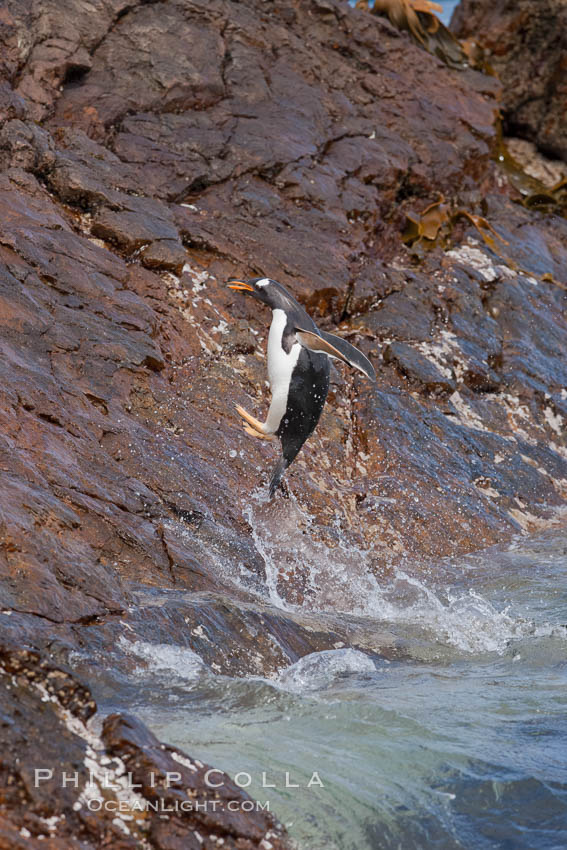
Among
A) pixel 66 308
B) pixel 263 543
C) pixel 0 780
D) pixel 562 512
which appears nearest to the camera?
pixel 0 780

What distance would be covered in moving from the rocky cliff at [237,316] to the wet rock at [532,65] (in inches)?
79.9

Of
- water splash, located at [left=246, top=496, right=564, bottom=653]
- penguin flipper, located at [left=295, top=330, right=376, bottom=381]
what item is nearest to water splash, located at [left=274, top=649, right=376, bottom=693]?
water splash, located at [left=246, top=496, right=564, bottom=653]

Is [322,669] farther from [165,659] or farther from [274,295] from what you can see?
[274,295]

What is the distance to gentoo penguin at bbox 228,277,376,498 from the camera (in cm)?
540

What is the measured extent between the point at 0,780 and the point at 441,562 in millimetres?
4112

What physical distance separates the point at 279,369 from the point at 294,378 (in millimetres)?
116

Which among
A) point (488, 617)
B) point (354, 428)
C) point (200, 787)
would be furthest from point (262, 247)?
point (200, 787)

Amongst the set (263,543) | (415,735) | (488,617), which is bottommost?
(263,543)

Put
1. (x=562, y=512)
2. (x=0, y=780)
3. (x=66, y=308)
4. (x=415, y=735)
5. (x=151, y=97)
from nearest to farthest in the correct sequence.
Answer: (x=0, y=780), (x=415, y=735), (x=66, y=308), (x=562, y=512), (x=151, y=97)

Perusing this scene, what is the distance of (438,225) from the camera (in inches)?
368

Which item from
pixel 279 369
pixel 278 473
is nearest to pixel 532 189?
pixel 279 369

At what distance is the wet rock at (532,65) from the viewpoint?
41.8 feet

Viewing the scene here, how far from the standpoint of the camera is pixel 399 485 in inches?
264

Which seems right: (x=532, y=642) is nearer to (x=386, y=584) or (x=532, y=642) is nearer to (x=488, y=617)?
(x=488, y=617)
